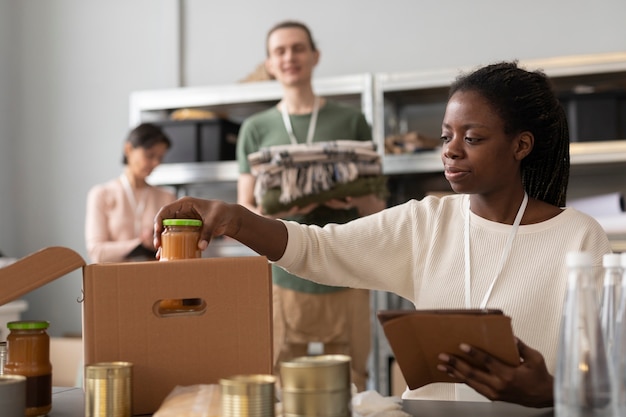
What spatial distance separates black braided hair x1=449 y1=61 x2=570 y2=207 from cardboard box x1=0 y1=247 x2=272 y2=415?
0.65m

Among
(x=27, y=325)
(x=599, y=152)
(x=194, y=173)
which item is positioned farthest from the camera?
(x=194, y=173)

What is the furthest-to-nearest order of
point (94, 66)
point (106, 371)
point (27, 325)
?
point (94, 66)
point (27, 325)
point (106, 371)

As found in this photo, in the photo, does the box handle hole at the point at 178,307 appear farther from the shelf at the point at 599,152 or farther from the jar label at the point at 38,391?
the shelf at the point at 599,152

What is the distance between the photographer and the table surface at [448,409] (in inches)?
41.1

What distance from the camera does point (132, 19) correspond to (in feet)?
13.9

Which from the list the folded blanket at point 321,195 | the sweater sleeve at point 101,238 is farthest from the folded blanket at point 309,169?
the sweater sleeve at point 101,238

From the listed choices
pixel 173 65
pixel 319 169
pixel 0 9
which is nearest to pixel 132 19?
pixel 173 65

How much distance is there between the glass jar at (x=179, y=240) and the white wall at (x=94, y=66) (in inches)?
111

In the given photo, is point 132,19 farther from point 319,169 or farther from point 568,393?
point 568,393

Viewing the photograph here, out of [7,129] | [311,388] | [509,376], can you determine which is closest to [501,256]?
[509,376]

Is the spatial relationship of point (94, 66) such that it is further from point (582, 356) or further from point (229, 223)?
point (582, 356)

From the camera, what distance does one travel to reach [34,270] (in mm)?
1044

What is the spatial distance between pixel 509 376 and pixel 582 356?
0.22m

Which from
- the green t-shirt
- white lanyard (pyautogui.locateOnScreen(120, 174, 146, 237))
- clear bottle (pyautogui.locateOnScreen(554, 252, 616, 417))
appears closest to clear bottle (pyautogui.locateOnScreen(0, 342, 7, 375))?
clear bottle (pyautogui.locateOnScreen(554, 252, 616, 417))
